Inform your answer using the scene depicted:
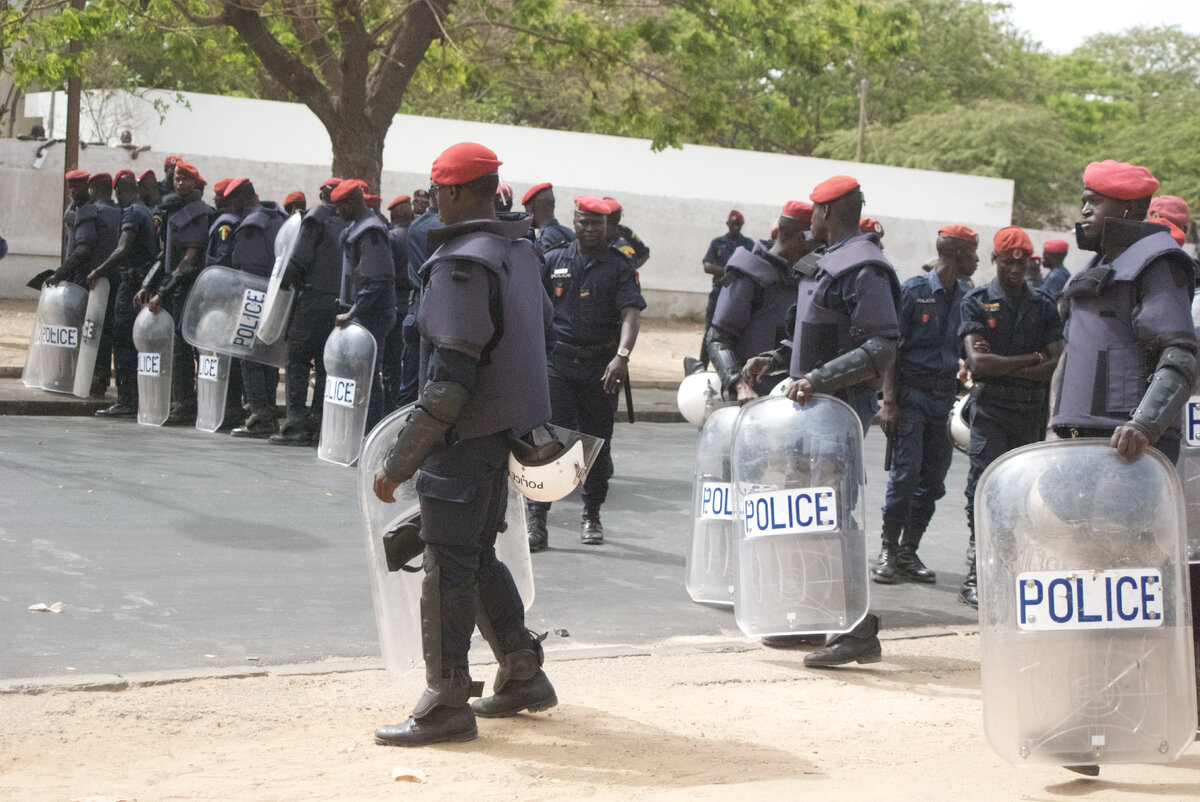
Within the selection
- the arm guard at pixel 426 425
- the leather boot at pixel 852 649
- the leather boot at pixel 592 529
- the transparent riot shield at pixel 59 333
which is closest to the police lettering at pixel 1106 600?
the leather boot at pixel 852 649

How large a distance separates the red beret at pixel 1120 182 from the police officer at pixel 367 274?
6.25m

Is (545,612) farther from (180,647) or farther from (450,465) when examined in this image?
(450,465)

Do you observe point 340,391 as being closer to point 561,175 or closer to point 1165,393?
point 1165,393

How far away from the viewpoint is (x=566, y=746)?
4566 millimetres

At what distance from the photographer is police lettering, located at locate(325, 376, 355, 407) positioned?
1006 cm

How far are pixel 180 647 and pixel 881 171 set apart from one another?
2486cm

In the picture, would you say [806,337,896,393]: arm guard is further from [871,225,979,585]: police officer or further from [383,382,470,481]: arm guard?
[871,225,979,585]: police officer

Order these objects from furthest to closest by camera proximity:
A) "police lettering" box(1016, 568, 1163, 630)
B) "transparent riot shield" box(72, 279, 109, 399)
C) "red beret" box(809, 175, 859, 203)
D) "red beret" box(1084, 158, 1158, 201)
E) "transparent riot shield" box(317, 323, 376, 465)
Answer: "transparent riot shield" box(72, 279, 109, 399) < "transparent riot shield" box(317, 323, 376, 465) < "red beret" box(809, 175, 859, 203) < "red beret" box(1084, 158, 1158, 201) < "police lettering" box(1016, 568, 1163, 630)

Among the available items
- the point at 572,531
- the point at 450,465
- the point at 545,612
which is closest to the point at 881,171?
the point at 572,531

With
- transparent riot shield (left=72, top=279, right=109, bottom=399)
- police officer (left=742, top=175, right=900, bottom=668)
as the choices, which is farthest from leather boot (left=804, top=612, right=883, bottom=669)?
transparent riot shield (left=72, top=279, right=109, bottom=399)

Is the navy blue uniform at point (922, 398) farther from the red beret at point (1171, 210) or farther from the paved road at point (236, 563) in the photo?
the red beret at point (1171, 210)

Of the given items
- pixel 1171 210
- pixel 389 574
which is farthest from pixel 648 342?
pixel 389 574

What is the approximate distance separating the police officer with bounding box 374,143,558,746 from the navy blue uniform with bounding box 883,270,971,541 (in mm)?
3440

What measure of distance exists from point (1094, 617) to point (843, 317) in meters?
2.08
